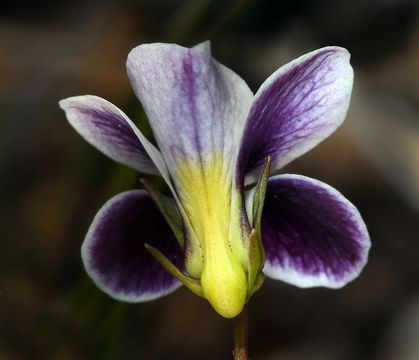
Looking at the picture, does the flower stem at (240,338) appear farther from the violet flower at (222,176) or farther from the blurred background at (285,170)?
the blurred background at (285,170)

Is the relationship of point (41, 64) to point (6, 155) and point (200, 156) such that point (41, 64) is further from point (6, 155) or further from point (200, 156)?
point (200, 156)

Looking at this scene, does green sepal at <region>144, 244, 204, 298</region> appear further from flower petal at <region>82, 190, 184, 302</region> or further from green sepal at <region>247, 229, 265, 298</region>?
flower petal at <region>82, 190, 184, 302</region>

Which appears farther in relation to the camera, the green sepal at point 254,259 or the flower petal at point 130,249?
the flower petal at point 130,249

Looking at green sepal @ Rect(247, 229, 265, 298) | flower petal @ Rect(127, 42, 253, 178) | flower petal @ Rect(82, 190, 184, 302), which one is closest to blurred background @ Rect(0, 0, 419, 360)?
flower petal @ Rect(82, 190, 184, 302)

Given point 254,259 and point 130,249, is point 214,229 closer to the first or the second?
point 254,259

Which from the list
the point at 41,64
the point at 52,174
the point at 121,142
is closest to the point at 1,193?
the point at 52,174

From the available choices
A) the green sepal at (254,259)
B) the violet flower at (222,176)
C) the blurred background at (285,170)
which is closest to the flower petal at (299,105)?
the violet flower at (222,176)
